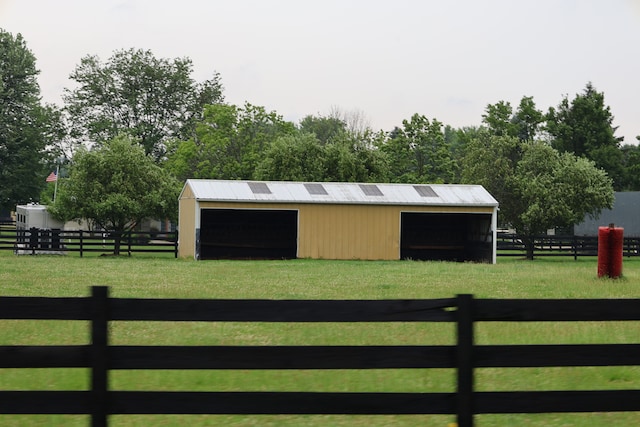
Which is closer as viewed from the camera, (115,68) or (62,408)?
(62,408)

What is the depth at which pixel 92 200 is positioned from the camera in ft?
120

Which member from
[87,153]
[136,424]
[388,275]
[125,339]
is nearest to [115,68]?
[87,153]

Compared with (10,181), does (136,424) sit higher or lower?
lower

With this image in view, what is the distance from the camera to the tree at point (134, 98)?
6656cm

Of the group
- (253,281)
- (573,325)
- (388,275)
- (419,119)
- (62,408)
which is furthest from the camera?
(419,119)

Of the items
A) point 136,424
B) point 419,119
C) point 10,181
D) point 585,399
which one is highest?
point 419,119

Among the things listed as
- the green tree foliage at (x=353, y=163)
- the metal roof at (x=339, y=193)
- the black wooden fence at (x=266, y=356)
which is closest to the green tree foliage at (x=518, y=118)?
the green tree foliage at (x=353, y=163)

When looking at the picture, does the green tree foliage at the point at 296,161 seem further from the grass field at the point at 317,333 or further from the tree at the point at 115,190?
the grass field at the point at 317,333

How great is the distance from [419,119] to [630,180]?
2482 cm

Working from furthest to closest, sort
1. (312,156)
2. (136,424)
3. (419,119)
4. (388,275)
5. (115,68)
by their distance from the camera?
(115,68), (419,119), (312,156), (388,275), (136,424)

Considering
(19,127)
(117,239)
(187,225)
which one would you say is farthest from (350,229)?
(19,127)

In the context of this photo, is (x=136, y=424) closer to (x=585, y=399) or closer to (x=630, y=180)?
(x=585, y=399)

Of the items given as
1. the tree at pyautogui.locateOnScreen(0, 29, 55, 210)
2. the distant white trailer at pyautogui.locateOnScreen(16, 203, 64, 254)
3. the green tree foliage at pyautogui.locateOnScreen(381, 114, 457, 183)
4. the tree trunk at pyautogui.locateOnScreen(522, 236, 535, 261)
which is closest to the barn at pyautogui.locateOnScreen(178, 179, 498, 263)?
the tree trunk at pyautogui.locateOnScreen(522, 236, 535, 261)

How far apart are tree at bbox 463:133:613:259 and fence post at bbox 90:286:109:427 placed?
107ft
